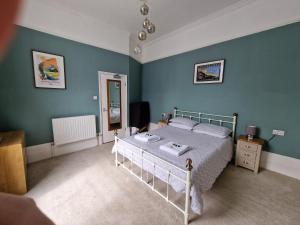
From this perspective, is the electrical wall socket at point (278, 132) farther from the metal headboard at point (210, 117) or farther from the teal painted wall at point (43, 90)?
the teal painted wall at point (43, 90)

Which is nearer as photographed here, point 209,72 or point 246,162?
point 246,162

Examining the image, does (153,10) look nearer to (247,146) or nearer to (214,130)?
(214,130)

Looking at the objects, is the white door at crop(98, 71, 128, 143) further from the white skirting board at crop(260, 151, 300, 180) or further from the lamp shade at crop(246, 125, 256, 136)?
the white skirting board at crop(260, 151, 300, 180)

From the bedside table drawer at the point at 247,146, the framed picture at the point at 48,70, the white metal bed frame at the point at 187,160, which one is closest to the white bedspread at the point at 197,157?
the white metal bed frame at the point at 187,160

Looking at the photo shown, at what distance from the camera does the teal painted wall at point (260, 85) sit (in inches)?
89.0

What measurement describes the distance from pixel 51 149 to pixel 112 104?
1.75m

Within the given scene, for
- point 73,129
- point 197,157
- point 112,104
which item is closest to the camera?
point 197,157

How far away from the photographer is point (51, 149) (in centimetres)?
Result: 294

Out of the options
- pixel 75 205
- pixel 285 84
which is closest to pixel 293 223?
pixel 285 84

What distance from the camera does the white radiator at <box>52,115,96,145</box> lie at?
2.93 metres

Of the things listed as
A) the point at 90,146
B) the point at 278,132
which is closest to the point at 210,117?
the point at 278,132

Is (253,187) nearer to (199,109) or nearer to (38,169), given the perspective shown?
(199,109)

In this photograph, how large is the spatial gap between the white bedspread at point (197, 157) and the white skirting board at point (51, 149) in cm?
140

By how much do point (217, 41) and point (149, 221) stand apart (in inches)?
136
